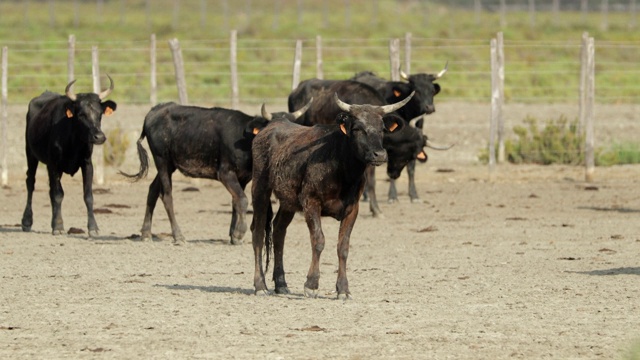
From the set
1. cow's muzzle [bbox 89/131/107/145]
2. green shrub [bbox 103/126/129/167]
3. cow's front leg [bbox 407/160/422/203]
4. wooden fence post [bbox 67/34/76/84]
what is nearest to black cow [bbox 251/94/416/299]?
cow's muzzle [bbox 89/131/107/145]

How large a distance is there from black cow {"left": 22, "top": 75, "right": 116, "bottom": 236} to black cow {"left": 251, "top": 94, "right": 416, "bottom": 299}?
5.33m

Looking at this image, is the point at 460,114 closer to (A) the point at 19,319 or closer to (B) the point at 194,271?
(B) the point at 194,271

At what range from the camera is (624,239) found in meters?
16.3

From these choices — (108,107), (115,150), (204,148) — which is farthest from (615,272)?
(115,150)

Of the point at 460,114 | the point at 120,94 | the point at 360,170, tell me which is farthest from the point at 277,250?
the point at 120,94

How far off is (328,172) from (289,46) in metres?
39.8

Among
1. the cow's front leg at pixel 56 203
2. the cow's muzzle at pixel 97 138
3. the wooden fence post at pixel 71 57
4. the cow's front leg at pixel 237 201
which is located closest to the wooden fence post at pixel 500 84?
the wooden fence post at pixel 71 57

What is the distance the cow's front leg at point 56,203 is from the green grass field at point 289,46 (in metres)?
6.36

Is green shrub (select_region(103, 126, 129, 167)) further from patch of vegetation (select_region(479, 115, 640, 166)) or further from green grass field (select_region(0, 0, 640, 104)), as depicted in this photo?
patch of vegetation (select_region(479, 115, 640, 166))

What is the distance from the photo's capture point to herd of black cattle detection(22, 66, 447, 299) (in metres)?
11.5

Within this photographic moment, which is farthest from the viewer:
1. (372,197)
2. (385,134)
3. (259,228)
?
(385,134)

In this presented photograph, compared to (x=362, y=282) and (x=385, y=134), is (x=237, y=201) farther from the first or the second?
(x=385, y=134)

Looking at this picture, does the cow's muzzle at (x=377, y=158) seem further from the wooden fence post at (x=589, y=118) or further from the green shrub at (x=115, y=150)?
the green shrub at (x=115, y=150)

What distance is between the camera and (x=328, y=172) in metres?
11.5
